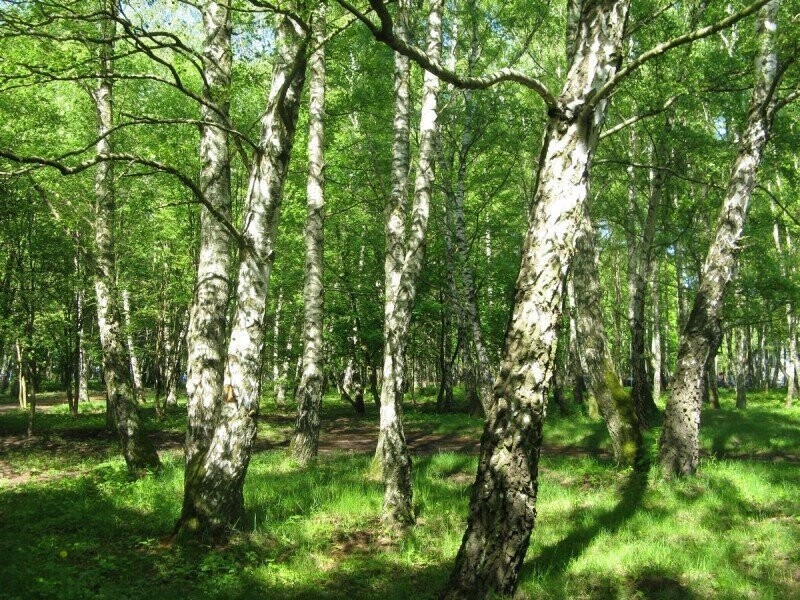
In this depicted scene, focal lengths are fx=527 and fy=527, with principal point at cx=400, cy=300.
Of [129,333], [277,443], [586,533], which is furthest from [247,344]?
[129,333]

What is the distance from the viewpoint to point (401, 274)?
293 inches

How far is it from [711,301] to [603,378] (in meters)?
1.96

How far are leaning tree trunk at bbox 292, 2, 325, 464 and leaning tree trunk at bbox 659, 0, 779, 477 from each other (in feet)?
20.0

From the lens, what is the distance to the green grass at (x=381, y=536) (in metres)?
4.71

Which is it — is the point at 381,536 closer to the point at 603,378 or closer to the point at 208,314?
the point at 208,314

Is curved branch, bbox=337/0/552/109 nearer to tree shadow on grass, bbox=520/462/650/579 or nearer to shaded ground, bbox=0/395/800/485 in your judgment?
tree shadow on grass, bbox=520/462/650/579

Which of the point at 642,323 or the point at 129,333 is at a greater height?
the point at 642,323

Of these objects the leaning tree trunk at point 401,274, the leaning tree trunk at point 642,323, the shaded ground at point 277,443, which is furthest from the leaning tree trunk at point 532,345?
the leaning tree trunk at point 642,323

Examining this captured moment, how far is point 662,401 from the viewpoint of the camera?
2419cm

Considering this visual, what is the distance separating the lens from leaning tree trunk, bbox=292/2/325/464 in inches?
398

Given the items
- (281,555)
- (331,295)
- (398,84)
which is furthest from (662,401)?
(281,555)

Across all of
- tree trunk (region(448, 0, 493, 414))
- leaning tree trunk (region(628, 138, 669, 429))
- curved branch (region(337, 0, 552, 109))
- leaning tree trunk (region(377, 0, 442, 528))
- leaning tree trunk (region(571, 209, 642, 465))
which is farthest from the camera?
tree trunk (region(448, 0, 493, 414))

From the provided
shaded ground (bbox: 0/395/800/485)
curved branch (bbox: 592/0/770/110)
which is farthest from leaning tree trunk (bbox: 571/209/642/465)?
curved branch (bbox: 592/0/770/110)

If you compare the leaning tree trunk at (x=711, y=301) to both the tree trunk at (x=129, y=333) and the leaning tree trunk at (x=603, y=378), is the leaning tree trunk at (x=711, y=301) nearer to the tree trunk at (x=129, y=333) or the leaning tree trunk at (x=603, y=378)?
the leaning tree trunk at (x=603, y=378)
